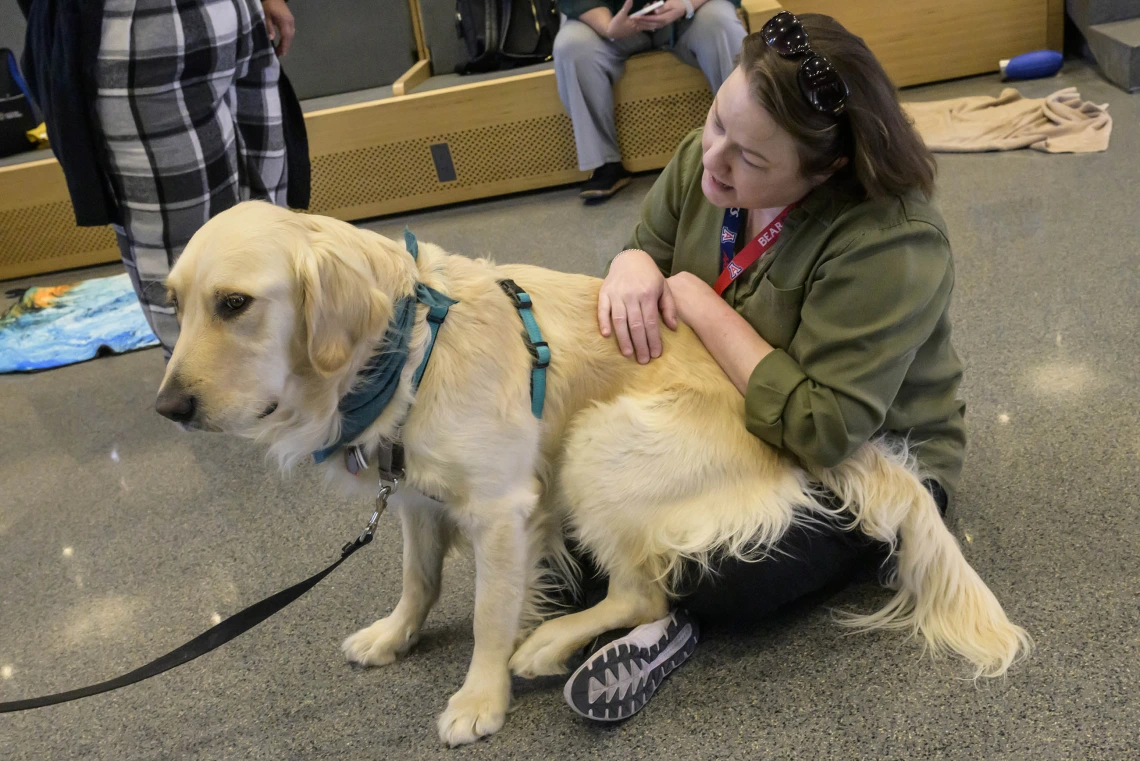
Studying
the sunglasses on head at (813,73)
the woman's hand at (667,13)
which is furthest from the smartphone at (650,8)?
the sunglasses on head at (813,73)

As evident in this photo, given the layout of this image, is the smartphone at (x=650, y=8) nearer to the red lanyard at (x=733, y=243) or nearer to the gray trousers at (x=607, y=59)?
the gray trousers at (x=607, y=59)

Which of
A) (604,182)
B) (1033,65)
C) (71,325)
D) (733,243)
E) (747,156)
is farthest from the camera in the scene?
(1033,65)

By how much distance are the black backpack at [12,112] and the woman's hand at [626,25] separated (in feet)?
8.78

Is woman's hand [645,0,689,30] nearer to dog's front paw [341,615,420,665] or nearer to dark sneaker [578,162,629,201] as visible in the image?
dark sneaker [578,162,629,201]

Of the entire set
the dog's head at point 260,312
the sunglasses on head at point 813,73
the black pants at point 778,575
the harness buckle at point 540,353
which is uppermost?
the sunglasses on head at point 813,73

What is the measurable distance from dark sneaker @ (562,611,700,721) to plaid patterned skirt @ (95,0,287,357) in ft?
4.37

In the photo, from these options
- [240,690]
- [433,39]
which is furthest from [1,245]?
[240,690]

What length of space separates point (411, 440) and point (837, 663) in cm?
68

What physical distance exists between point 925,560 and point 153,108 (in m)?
1.70

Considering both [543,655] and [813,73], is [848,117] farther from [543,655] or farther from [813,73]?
[543,655]

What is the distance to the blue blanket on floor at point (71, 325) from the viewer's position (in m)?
2.73

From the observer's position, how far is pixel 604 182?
11.1 ft

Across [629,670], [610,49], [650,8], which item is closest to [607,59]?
[610,49]

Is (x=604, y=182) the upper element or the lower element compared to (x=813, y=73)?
lower
